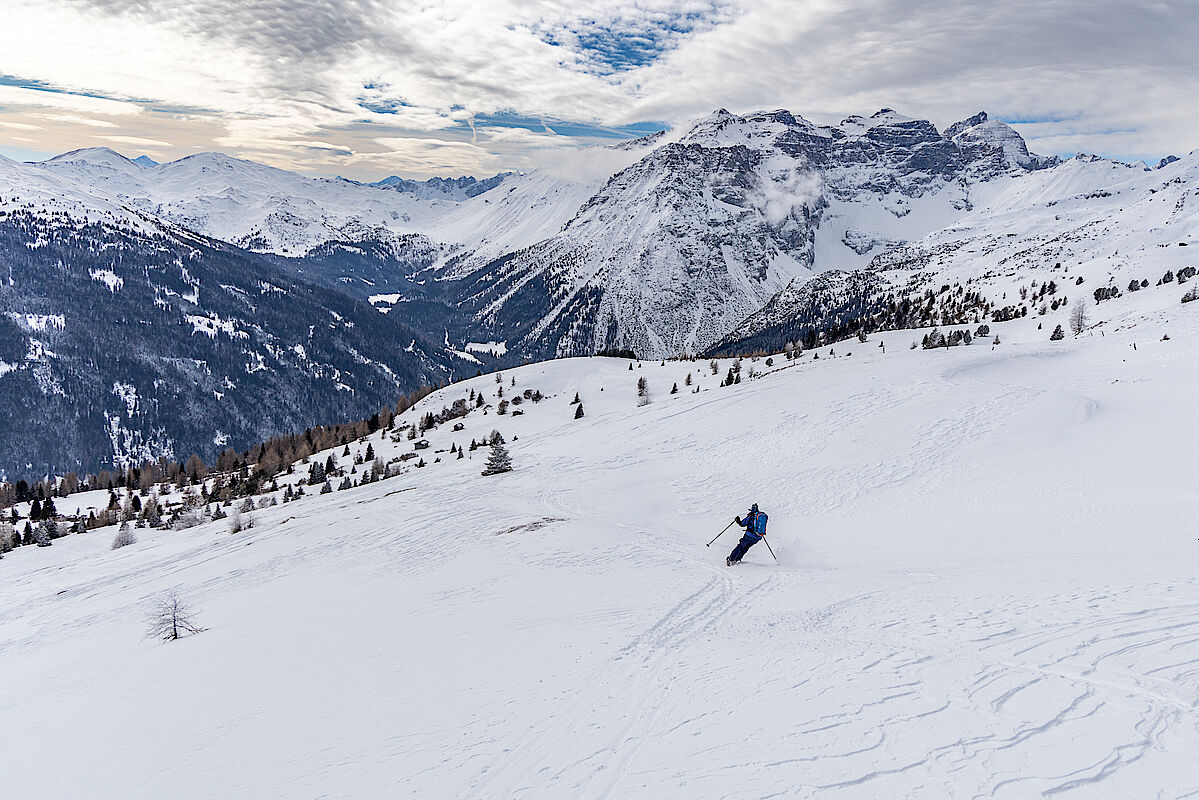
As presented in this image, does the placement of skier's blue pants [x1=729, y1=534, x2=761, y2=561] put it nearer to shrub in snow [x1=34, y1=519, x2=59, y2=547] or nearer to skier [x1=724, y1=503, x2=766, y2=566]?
skier [x1=724, y1=503, x2=766, y2=566]

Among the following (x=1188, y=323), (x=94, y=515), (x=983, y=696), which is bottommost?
(x=94, y=515)

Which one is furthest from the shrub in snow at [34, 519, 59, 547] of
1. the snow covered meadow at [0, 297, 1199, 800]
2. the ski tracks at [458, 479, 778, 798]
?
the ski tracks at [458, 479, 778, 798]

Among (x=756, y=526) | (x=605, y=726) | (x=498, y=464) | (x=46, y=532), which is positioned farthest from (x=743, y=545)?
(x=46, y=532)

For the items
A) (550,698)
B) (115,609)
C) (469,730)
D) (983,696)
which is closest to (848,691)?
(983,696)

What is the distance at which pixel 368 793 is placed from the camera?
7668 millimetres

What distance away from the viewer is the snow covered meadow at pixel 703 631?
713cm

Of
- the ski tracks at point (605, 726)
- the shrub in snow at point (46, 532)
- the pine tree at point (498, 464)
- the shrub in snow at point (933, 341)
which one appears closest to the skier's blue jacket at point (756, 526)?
the ski tracks at point (605, 726)

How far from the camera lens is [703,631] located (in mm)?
12406

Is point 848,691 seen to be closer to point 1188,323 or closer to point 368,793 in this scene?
point 368,793

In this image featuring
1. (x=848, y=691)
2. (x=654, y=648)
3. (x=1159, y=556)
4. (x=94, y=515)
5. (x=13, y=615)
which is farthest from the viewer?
(x=94, y=515)

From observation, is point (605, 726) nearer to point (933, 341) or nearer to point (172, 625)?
point (172, 625)

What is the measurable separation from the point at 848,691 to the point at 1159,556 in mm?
10866

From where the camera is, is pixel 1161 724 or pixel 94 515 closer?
pixel 1161 724

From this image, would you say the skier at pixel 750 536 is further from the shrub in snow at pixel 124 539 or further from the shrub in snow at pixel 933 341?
the shrub in snow at pixel 124 539
